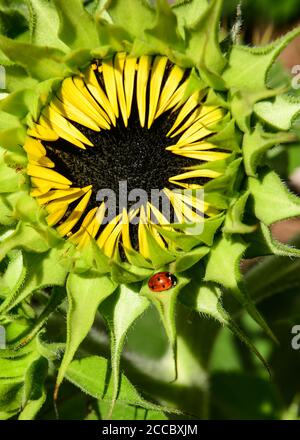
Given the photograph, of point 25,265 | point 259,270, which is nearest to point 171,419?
point 259,270

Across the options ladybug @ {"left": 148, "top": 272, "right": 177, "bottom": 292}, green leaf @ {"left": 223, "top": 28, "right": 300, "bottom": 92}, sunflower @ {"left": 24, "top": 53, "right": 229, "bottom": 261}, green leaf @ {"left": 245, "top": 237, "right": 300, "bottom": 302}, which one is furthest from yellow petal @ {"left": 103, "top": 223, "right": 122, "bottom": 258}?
green leaf @ {"left": 245, "top": 237, "right": 300, "bottom": 302}

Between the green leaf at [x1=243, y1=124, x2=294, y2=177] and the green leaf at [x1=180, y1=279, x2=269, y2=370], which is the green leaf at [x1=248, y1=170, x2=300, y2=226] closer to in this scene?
the green leaf at [x1=243, y1=124, x2=294, y2=177]

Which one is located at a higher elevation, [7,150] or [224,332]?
[7,150]

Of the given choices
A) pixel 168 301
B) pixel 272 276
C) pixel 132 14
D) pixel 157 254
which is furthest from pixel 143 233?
pixel 272 276

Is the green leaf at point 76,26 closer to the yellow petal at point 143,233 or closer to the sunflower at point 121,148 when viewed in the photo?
the sunflower at point 121,148

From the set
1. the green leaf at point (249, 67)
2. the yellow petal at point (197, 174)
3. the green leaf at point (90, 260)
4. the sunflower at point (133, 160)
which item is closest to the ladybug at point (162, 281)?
the sunflower at point (133, 160)

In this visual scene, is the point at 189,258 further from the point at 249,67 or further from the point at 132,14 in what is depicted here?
the point at 132,14
